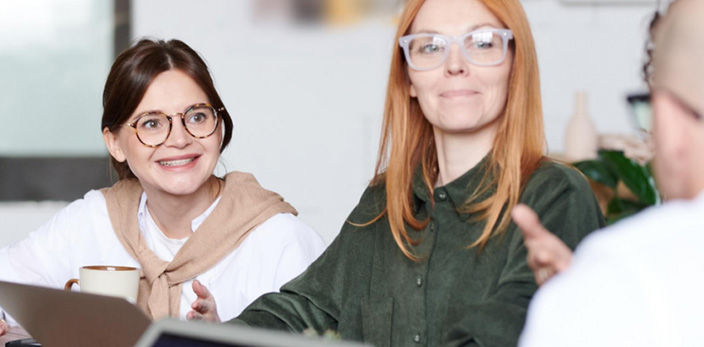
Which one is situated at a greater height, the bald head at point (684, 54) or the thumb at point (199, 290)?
the bald head at point (684, 54)

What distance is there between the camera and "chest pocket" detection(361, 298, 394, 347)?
1630 millimetres

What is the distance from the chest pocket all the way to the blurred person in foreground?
87 centimetres

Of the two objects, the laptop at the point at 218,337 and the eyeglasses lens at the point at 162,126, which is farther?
the eyeglasses lens at the point at 162,126

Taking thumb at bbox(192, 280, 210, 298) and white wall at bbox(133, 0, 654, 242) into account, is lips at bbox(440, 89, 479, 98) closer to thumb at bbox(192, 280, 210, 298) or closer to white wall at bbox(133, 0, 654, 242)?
thumb at bbox(192, 280, 210, 298)

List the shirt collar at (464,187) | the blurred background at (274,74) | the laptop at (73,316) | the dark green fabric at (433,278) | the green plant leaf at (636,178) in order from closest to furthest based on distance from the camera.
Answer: the laptop at (73,316) → the dark green fabric at (433,278) → the shirt collar at (464,187) → the green plant leaf at (636,178) → the blurred background at (274,74)

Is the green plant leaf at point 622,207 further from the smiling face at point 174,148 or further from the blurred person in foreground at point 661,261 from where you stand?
the blurred person in foreground at point 661,261

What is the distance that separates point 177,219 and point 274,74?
1941 millimetres

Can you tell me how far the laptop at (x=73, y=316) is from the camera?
126 centimetres

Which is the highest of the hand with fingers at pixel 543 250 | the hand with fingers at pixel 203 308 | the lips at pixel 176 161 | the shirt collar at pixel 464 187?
the hand with fingers at pixel 543 250

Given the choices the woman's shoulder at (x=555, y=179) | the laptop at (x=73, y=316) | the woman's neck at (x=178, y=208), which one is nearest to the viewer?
the laptop at (x=73, y=316)

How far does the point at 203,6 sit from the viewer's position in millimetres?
4074

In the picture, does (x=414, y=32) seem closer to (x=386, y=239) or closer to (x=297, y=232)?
(x=386, y=239)

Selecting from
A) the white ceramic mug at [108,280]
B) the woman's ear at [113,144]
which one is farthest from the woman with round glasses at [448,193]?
the woman's ear at [113,144]

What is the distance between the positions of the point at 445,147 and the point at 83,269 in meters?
0.71
